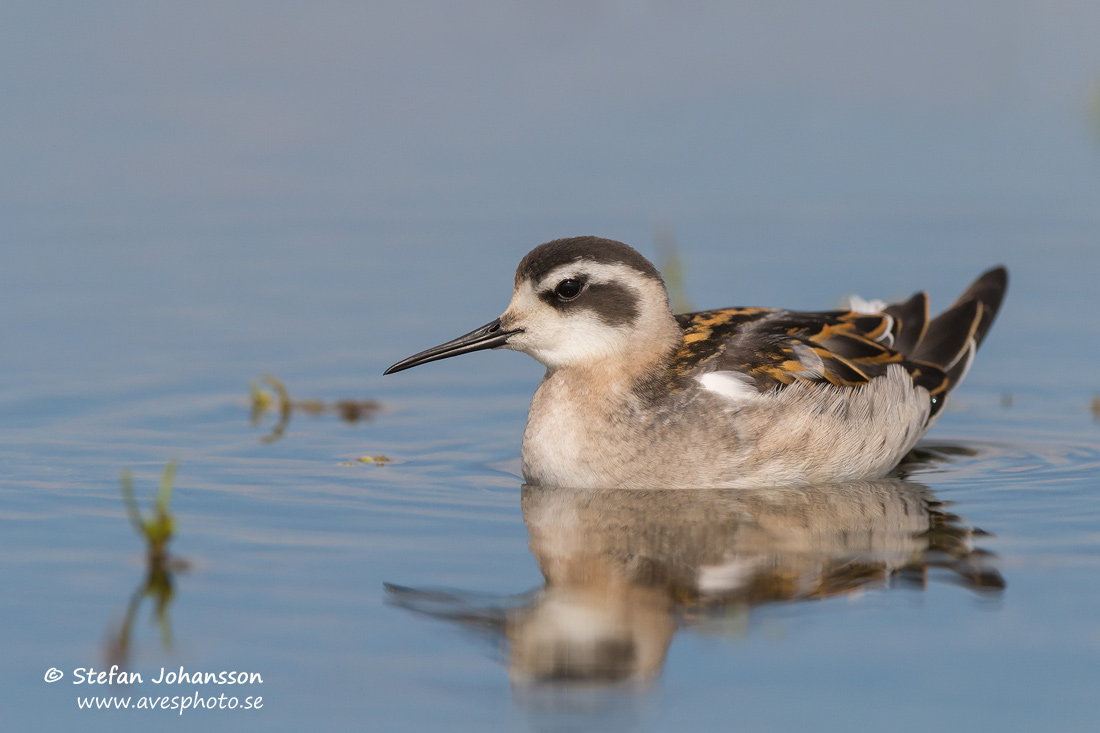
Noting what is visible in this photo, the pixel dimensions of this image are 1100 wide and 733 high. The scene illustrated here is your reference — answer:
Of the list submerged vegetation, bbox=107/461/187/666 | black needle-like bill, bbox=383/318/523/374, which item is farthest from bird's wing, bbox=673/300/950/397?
submerged vegetation, bbox=107/461/187/666

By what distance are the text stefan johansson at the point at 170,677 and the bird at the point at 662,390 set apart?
Answer: 3.63m

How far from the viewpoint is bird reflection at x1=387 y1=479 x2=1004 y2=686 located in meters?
7.14

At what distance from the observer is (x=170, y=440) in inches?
430

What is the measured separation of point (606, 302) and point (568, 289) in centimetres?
27

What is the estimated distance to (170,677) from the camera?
6668mm

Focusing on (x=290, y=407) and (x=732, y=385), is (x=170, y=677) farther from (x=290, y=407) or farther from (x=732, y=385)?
(x=290, y=407)

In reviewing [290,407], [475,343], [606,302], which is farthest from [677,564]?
[290,407]

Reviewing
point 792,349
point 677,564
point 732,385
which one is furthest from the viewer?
point 792,349

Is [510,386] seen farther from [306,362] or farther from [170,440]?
[170,440]

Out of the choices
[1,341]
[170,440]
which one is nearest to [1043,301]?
[170,440]

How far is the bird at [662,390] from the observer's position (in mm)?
9930

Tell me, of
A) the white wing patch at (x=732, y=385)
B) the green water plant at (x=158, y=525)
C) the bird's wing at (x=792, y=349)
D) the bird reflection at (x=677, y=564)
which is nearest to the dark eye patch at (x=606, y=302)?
the bird's wing at (x=792, y=349)

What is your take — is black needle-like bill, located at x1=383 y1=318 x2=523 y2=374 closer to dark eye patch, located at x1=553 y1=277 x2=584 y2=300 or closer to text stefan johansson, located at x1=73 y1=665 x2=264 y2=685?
dark eye patch, located at x1=553 y1=277 x2=584 y2=300

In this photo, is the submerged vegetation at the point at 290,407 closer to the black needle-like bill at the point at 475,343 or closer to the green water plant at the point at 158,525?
the black needle-like bill at the point at 475,343
